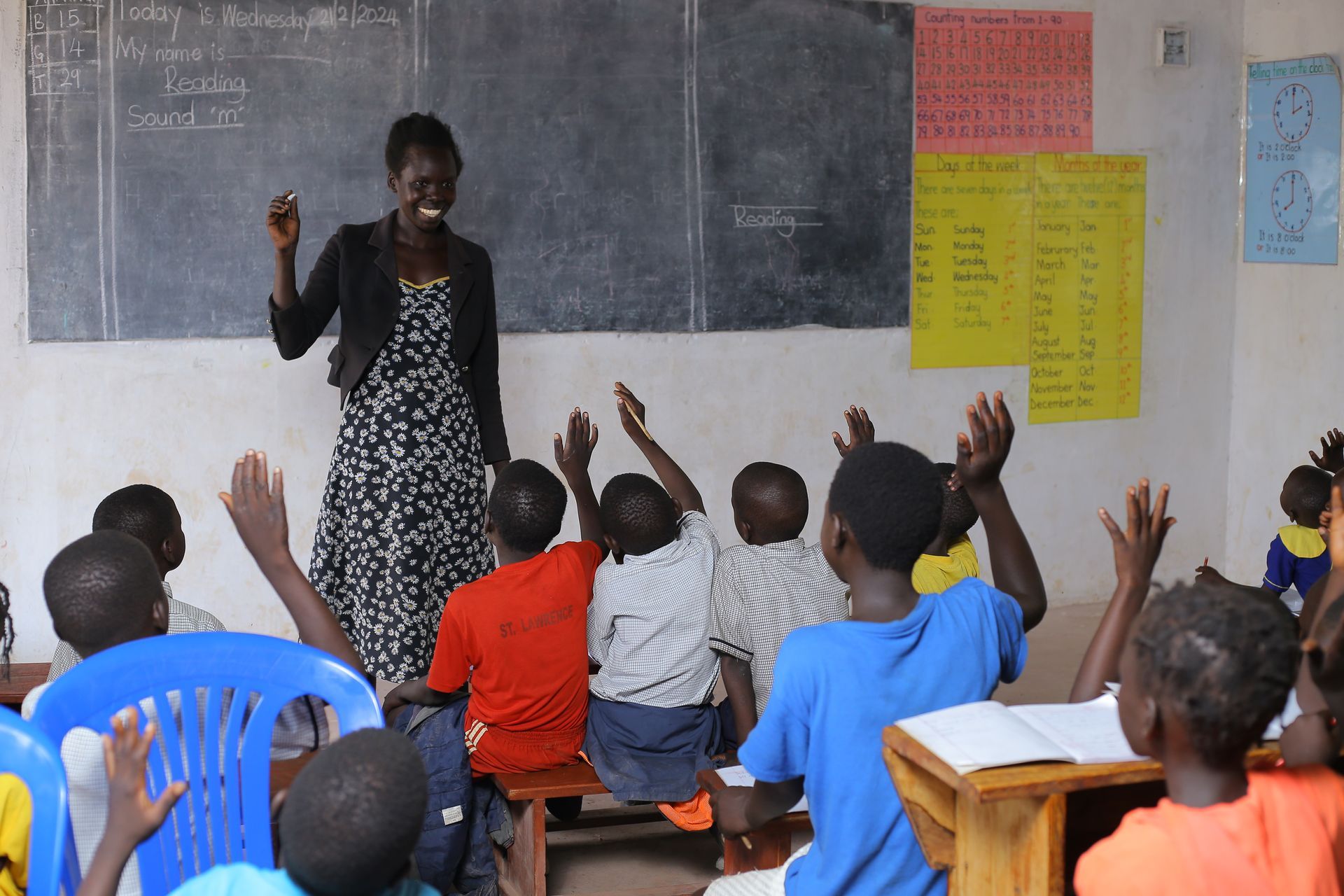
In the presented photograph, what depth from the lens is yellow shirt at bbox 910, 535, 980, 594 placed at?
254cm

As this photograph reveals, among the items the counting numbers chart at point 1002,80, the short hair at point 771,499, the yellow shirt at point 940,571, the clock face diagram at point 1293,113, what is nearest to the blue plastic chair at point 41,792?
the short hair at point 771,499

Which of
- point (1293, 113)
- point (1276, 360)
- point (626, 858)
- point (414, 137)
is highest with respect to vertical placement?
point (1293, 113)

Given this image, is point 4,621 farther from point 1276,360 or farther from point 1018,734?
point 1276,360

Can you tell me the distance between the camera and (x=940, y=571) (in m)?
2.55

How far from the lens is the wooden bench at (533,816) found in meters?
2.46

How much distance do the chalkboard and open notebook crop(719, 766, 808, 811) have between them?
8.10 feet

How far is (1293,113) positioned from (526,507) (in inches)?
160

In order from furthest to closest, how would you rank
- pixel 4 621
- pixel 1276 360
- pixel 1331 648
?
pixel 1276 360
pixel 4 621
pixel 1331 648

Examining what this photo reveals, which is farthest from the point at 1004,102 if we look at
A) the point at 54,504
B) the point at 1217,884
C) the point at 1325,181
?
the point at 1217,884

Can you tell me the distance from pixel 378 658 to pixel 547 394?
1.53 meters

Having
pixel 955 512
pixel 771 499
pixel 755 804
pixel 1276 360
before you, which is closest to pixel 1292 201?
pixel 1276 360

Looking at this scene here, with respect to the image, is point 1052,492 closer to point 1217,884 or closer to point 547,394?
point 547,394

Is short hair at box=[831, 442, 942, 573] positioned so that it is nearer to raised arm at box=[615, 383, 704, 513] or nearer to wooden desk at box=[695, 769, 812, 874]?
wooden desk at box=[695, 769, 812, 874]

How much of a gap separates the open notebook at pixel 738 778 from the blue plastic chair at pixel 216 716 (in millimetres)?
763
